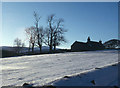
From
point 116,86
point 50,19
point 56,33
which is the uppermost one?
point 50,19

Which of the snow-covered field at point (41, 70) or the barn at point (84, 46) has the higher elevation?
the barn at point (84, 46)

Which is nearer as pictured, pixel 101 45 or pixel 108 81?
pixel 108 81

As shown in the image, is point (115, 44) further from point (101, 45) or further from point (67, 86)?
point (67, 86)

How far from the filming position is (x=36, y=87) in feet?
6.15

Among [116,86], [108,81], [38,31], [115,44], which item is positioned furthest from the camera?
[115,44]

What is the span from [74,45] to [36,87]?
50.6 metres

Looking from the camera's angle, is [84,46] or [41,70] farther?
[84,46]

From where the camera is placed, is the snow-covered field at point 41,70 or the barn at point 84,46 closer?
the snow-covered field at point 41,70

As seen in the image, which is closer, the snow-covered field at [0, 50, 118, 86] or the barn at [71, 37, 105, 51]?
the snow-covered field at [0, 50, 118, 86]

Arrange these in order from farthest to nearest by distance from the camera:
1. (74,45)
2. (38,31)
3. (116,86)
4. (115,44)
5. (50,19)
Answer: (74,45) → (115,44) → (50,19) → (38,31) → (116,86)

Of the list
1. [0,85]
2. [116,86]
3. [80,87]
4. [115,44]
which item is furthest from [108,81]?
[115,44]

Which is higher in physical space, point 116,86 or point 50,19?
point 50,19

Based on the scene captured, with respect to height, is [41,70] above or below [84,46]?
below

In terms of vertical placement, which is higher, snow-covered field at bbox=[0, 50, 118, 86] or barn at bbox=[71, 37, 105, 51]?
barn at bbox=[71, 37, 105, 51]
